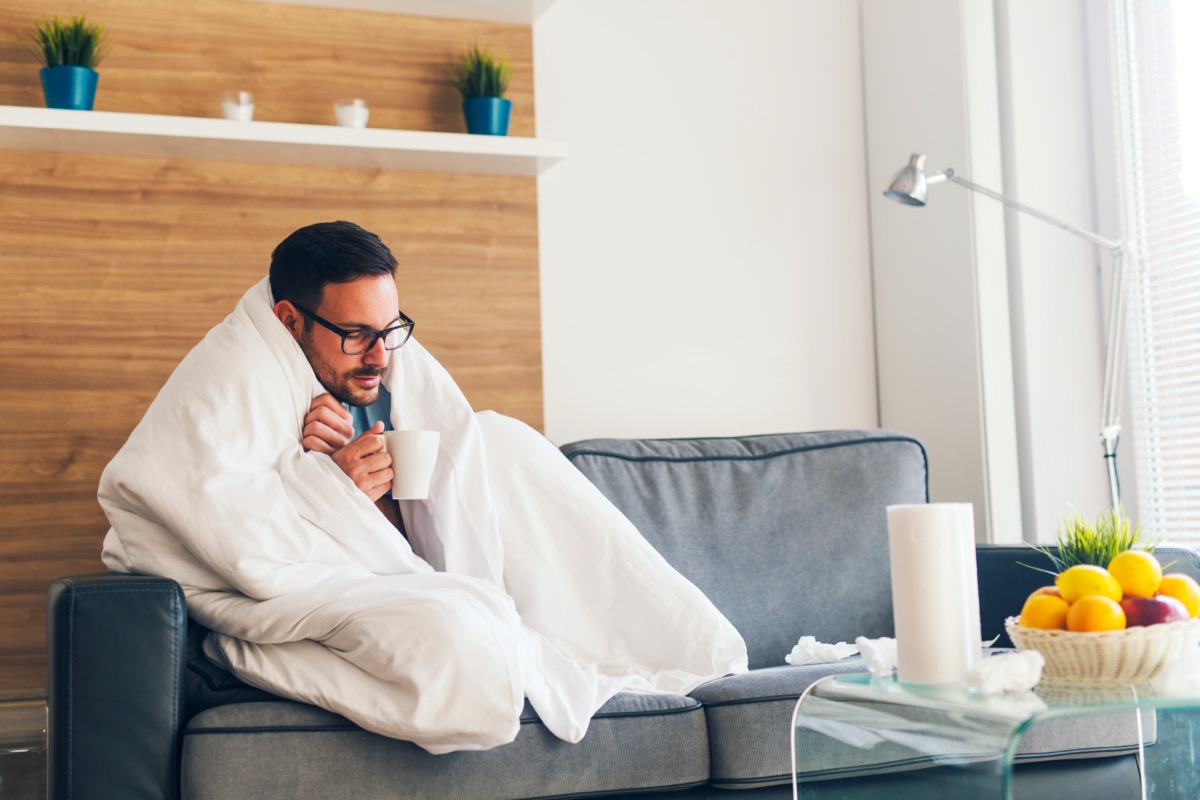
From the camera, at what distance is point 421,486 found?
1926 mm

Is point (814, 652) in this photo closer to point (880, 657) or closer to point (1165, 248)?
point (880, 657)

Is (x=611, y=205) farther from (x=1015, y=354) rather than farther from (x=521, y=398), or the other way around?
(x=1015, y=354)

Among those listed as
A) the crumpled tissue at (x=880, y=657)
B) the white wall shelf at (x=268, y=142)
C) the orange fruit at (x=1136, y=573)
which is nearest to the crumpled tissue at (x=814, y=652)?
the crumpled tissue at (x=880, y=657)

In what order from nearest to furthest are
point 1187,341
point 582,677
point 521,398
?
point 582,677 < point 1187,341 < point 521,398

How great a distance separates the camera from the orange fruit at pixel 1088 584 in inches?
50.5

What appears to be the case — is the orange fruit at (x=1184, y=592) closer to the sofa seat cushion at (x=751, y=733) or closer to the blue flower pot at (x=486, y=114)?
the sofa seat cushion at (x=751, y=733)

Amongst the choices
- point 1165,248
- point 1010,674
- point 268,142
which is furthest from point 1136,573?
point 268,142

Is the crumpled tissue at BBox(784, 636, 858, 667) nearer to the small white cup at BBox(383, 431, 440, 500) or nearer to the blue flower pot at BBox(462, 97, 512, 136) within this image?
the small white cup at BBox(383, 431, 440, 500)

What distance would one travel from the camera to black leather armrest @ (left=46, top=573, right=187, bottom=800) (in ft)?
5.11

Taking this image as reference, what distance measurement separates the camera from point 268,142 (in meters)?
2.66

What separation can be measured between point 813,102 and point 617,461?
4.50ft

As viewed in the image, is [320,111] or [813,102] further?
[813,102]

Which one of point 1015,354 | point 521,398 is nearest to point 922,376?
point 1015,354

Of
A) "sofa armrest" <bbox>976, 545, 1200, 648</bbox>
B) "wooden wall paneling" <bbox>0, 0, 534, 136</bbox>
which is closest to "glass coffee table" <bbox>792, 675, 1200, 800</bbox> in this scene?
"sofa armrest" <bbox>976, 545, 1200, 648</bbox>
